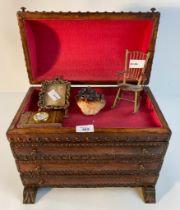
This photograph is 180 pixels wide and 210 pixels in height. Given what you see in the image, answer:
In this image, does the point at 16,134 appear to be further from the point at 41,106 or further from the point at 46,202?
the point at 46,202

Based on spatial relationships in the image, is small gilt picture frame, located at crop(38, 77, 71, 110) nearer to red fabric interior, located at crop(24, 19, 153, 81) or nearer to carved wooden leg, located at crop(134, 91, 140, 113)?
red fabric interior, located at crop(24, 19, 153, 81)

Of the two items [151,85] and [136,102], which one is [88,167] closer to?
[136,102]

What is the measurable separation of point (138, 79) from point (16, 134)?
89 cm

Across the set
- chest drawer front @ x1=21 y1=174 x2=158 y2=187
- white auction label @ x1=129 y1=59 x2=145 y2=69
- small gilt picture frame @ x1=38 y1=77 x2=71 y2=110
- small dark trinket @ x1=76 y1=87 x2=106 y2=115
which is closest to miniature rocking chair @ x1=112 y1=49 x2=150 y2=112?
white auction label @ x1=129 y1=59 x2=145 y2=69

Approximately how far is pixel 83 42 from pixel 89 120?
530 mm

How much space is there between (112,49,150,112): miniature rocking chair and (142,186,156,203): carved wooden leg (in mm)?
511

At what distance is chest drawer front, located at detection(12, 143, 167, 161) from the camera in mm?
1484

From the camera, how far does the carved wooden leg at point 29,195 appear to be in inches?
65.7

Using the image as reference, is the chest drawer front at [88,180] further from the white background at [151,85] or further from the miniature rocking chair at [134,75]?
the miniature rocking chair at [134,75]

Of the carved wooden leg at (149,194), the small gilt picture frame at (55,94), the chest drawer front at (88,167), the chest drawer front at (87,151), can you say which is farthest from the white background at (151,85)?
the small gilt picture frame at (55,94)

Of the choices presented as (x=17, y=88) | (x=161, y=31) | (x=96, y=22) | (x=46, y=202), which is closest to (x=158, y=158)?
(x=46, y=202)

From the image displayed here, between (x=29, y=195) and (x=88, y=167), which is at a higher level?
(x=88, y=167)

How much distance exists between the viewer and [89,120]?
172 centimetres

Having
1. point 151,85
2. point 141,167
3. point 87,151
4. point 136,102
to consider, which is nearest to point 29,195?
point 87,151
